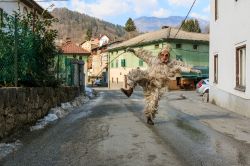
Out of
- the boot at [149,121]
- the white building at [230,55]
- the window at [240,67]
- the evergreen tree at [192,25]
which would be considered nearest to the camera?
the boot at [149,121]

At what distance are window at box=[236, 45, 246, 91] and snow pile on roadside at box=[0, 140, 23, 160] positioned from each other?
10750 millimetres

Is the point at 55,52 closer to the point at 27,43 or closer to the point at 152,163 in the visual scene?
the point at 27,43

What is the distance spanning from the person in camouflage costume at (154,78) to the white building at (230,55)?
493cm

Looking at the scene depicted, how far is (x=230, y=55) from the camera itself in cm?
2009

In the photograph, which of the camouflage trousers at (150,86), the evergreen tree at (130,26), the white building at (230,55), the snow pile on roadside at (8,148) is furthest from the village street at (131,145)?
the evergreen tree at (130,26)

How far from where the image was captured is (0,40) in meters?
13.2

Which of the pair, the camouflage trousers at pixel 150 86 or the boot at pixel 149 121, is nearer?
the camouflage trousers at pixel 150 86

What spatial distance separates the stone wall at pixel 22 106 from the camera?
10.0 metres

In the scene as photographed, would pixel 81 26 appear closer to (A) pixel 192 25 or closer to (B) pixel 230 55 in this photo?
(A) pixel 192 25

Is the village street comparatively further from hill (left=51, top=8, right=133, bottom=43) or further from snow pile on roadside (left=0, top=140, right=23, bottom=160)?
hill (left=51, top=8, right=133, bottom=43)

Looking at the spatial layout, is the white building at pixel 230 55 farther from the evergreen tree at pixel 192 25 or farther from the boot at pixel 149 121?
the evergreen tree at pixel 192 25

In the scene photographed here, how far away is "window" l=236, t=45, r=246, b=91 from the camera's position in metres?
18.1

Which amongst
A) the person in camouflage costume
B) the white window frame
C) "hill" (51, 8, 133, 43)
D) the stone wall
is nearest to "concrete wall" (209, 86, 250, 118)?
the white window frame

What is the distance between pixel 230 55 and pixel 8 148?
43.8 ft
